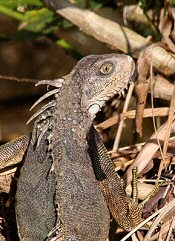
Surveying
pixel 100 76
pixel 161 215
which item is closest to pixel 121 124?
pixel 100 76

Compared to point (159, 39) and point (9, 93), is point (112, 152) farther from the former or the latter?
point (9, 93)

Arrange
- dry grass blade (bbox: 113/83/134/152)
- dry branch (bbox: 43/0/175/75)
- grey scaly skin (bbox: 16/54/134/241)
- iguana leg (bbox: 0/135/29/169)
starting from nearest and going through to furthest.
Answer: grey scaly skin (bbox: 16/54/134/241)
iguana leg (bbox: 0/135/29/169)
dry grass blade (bbox: 113/83/134/152)
dry branch (bbox: 43/0/175/75)

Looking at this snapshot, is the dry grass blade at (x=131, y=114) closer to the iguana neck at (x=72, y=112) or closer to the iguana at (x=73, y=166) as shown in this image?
the iguana at (x=73, y=166)

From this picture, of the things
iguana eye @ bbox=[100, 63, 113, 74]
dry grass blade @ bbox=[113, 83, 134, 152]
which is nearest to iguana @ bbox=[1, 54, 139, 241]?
iguana eye @ bbox=[100, 63, 113, 74]

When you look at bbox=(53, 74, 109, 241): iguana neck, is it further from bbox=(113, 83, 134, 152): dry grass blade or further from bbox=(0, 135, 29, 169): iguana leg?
bbox=(113, 83, 134, 152): dry grass blade

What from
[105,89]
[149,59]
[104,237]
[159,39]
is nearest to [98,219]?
[104,237]

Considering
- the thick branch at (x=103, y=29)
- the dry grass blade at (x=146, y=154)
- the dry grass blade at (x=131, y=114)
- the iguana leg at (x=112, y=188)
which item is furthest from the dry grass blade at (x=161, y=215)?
the thick branch at (x=103, y=29)

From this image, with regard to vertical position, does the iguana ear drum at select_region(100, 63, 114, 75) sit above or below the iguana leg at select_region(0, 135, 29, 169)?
above

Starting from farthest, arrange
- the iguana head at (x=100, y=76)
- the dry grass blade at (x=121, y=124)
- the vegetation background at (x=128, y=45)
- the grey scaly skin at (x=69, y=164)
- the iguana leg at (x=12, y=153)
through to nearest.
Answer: the dry grass blade at (x=121, y=124) → the iguana leg at (x=12, y=153) → the vegetation background at (x=128, y=45) → the iguana head at (x=100, y=76) → the grey scaly skin at (x=69, y=164)
